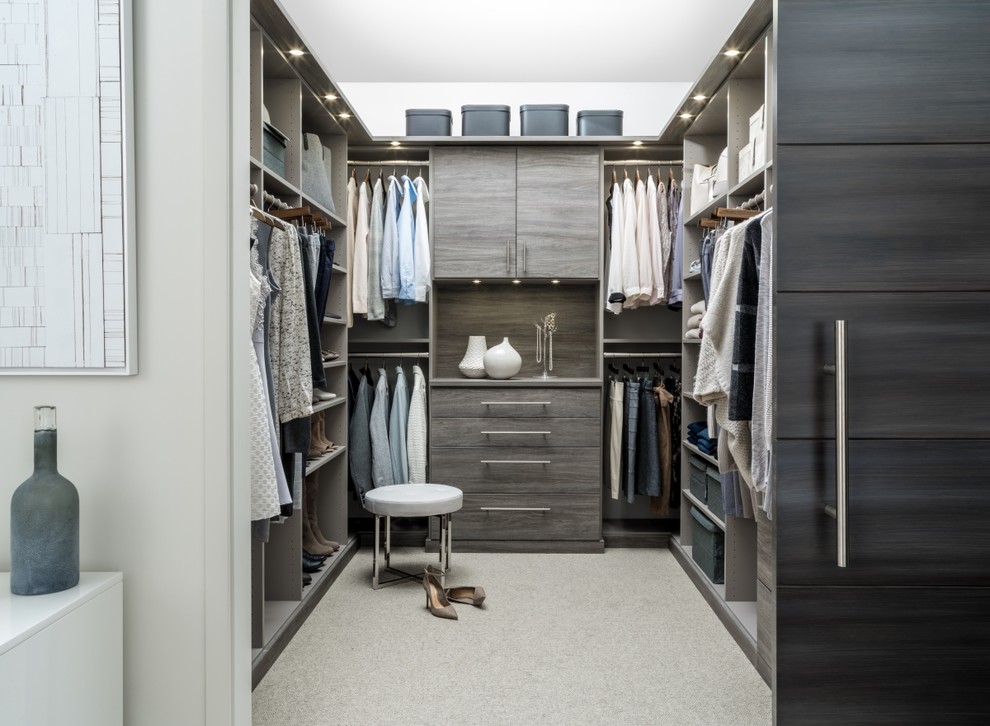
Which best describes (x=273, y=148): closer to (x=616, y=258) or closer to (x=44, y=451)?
(x=44, y=451)

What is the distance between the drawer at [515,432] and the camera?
13.1 ft

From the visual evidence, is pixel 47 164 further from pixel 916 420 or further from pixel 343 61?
pixel 343 61

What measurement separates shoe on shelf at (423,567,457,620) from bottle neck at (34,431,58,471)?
6.74ft

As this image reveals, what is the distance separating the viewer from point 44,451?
3.95 ft

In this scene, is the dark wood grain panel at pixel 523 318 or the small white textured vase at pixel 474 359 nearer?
the small white textured vase at pixel 474 359

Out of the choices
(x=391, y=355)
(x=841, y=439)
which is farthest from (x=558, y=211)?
(x=841, y=439)

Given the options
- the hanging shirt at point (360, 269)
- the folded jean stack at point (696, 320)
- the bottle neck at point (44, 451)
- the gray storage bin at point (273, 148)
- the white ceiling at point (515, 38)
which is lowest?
the bottle neck at point (44, 451)

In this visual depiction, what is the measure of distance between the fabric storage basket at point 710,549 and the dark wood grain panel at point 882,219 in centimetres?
196

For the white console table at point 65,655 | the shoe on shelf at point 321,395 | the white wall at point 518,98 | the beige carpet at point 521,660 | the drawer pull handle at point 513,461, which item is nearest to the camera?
the white console table at point 65,655

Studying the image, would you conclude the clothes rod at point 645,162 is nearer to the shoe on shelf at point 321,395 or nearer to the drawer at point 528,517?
the drawer at point 528,517

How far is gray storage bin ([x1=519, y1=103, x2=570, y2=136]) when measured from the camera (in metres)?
4.08

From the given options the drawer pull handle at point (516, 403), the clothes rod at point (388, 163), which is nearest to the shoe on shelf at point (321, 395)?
the drawer pull handle at point (516, 403)

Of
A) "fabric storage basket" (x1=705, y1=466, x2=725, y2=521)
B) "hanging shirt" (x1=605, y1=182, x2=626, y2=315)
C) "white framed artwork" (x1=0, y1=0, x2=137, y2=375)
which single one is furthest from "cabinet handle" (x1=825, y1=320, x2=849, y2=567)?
"hanging shirt" (x1=605, y1=182, x2=626, y2=315)

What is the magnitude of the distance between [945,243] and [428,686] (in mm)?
1997
